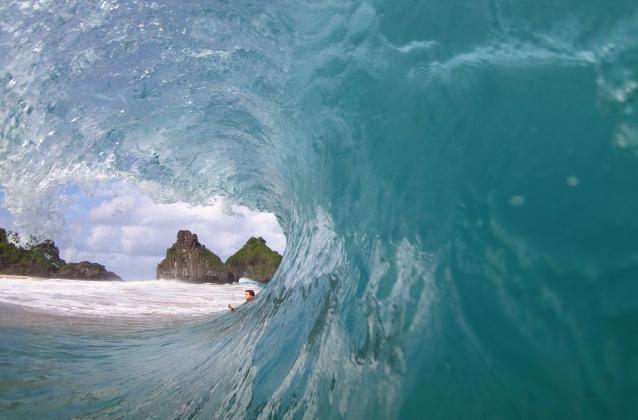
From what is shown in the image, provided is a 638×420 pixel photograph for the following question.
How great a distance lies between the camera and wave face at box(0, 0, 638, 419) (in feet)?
6.69

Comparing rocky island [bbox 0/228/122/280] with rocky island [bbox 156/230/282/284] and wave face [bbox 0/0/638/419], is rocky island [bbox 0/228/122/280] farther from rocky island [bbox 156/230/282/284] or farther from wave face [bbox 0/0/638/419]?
wave face [bbox 0/0/638/419]

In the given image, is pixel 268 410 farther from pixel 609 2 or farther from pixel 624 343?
pixel 609 2

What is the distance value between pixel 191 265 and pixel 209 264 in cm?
189

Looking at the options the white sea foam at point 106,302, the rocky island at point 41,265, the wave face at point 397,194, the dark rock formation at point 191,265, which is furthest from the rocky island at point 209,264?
the wave face at point 397,194

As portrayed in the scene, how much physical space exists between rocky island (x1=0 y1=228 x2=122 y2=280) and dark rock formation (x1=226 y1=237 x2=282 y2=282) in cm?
1252

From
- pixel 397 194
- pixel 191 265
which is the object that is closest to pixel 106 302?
pixel 397 194

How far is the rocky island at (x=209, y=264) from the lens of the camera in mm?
52625

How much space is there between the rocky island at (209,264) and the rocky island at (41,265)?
6075 mm

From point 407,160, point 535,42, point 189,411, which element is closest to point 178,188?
point 189,411

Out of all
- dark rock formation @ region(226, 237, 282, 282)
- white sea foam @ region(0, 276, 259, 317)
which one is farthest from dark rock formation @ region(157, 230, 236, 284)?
white sea foam @ region(0, 276, 259, 317)

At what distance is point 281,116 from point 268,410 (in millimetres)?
3534

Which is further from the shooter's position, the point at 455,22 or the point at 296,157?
the point at 296,157

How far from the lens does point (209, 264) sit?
54344 millimetres

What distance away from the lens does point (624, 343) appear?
176 centimetres
